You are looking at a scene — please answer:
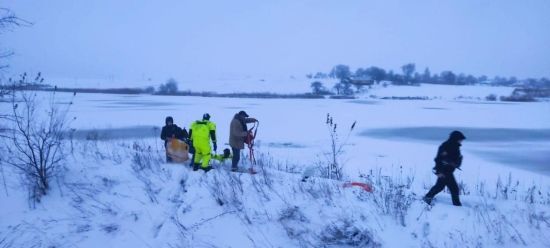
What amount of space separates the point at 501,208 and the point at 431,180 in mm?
4056

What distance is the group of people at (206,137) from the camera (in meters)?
7.42

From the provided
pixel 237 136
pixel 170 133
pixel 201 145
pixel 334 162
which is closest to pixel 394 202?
pixel 334 162

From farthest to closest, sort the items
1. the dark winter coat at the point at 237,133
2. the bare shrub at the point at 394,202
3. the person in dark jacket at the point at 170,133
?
the person in dark jacket at the point at 170,133, the dark winter coat at the point at 237,133, the bare shrub at the point at 394,202

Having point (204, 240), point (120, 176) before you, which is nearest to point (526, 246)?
point (204, 240)

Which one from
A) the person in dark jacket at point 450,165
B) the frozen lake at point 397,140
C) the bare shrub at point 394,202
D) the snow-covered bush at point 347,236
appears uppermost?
the person in dark jacket at point 450,165

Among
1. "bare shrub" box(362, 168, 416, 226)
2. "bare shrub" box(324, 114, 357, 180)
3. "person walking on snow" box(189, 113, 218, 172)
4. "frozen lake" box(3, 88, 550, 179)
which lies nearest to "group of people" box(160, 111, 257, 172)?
"person walking on snow" box(189, 113, 218, 172)

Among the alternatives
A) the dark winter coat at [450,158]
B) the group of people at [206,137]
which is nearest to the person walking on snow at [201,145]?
the group of people at [206,137]

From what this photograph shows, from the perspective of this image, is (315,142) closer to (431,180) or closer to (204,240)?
(431,180)

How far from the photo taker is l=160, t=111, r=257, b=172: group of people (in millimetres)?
7418

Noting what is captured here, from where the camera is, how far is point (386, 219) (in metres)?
5.53

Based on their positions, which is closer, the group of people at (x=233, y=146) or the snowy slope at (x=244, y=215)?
the snowy slope at (x=244, y=215)

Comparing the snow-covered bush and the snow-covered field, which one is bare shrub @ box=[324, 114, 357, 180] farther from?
the snow-covered bush

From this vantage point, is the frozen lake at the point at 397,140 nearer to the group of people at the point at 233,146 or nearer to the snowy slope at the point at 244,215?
the group of people at the point at 233,146

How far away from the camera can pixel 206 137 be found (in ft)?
24.5
